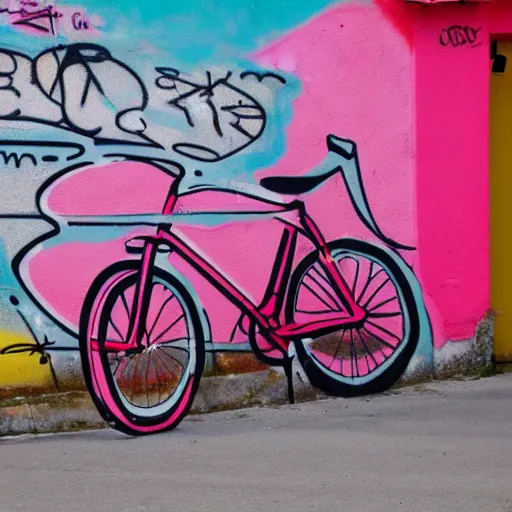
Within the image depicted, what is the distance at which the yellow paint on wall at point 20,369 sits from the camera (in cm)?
684

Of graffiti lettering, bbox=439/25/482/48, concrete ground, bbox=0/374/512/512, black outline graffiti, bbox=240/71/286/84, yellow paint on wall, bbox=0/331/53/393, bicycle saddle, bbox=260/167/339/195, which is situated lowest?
concrete ground, bbox=0/374/512/512

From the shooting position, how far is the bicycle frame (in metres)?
6.95

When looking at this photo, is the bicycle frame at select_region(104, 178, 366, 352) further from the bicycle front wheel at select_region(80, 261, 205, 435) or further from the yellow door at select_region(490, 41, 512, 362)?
the yellow door at select_region(490, 41, 512, 362)

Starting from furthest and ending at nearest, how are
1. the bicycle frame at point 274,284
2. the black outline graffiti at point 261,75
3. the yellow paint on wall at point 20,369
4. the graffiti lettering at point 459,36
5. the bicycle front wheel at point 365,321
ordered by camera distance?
the graffiti lettering at point 459,36 < the bicycle front wheel at point 365,321 < the black outline graffiti at point 261,75 < the bicycle frame at point 274,284 < the yellow paint on wall at point 20,369

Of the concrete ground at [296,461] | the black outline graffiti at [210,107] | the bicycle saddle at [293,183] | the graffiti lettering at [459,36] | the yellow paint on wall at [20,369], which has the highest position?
the graffiti lettering at [459,36]

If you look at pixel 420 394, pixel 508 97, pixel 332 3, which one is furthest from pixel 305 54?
pixel 420 394

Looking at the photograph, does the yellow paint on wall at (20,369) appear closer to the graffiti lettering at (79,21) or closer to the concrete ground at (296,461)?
the concrete ground at (296,461)

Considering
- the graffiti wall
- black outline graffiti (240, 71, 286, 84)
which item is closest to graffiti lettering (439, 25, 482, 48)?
the graffiti wall

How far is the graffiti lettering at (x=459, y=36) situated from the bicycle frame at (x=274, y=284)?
1.43 metres

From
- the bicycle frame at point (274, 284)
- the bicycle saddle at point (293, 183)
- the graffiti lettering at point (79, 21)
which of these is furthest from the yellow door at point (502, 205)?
the graffiti lettering at point (79, 21)

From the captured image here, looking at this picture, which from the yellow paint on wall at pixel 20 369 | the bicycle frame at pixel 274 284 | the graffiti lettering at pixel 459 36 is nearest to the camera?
the yellow paint on wall at pixel 20 369

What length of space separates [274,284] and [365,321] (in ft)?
2.17

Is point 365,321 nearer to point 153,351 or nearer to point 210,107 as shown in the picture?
point 153,351

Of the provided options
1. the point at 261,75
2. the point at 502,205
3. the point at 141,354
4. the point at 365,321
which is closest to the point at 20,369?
the point at 141,354
